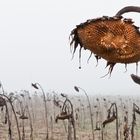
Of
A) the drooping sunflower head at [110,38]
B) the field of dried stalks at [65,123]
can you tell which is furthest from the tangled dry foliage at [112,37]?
the field of dried stalks at [65,123]

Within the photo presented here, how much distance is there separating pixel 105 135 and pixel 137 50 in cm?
1771

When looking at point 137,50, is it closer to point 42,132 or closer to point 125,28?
point 125,28

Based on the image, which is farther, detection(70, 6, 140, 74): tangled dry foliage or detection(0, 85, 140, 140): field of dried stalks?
detection(0, 85, 140, 140): field of dried stalks

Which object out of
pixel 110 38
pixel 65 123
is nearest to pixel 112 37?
pixel 110 38

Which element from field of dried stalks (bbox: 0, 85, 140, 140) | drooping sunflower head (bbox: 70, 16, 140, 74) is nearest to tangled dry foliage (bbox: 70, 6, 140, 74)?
drooping sunflower head (bbox: 70, 16, 140, 74)

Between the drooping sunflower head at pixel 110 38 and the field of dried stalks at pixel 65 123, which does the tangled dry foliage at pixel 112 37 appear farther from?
the field of dried stalks at pixel 65 123

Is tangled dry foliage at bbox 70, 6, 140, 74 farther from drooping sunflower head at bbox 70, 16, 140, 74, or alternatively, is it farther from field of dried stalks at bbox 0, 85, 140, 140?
field of dried stalks at bbox 0, 85, 140, 140

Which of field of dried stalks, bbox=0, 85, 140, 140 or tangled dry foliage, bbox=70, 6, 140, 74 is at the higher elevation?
tangled dry foliage, bbox=70, 6, 140, 74

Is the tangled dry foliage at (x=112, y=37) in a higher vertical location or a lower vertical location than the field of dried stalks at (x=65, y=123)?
higher

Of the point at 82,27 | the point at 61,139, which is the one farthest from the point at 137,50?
the point at 61,139

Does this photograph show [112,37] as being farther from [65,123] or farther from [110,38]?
[65,123]

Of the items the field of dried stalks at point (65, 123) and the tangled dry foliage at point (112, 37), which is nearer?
the tangled dry foliage at point (112, 37)

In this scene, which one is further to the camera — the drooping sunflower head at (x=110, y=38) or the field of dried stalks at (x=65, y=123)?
the field of dried stalks at (x=65, y=123)

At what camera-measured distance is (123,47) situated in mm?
1733
